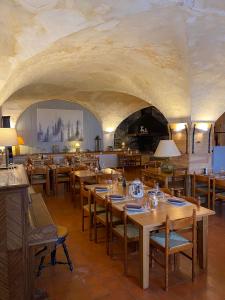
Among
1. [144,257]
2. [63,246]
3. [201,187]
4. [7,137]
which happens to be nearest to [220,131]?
[201,187]

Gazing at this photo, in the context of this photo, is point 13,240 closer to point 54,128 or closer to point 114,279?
point 114,279

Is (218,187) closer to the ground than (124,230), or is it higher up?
higher up

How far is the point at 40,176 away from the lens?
763 cm

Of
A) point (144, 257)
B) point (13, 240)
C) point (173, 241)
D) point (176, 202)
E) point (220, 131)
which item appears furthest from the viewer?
point (220, 131)

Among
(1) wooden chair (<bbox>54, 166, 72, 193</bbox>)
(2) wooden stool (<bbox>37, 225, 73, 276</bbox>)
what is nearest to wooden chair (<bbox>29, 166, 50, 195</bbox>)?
(1) wooden chair (<bbox>54, 166, 72, 193</bbox>)

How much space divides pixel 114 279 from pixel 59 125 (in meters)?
10.6

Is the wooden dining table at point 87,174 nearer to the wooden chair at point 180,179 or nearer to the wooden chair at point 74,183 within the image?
the wooden chair at point 74,183

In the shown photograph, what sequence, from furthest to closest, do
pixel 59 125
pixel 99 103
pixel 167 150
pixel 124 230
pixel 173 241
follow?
pixel 59 125
pixel 99 103
pixel 167 150
pixel 124 230
pixel 173 241

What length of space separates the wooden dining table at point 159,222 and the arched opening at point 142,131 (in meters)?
11.1

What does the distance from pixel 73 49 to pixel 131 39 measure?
0.97 meters

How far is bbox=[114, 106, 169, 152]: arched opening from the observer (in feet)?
48.3

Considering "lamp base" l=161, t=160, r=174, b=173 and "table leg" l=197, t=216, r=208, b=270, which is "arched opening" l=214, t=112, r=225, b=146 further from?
"table leg" l=197, t=216, r=208, b=270

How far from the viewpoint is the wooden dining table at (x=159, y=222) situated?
299 centimetres

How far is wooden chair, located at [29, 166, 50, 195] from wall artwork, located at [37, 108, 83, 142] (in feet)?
17.8
